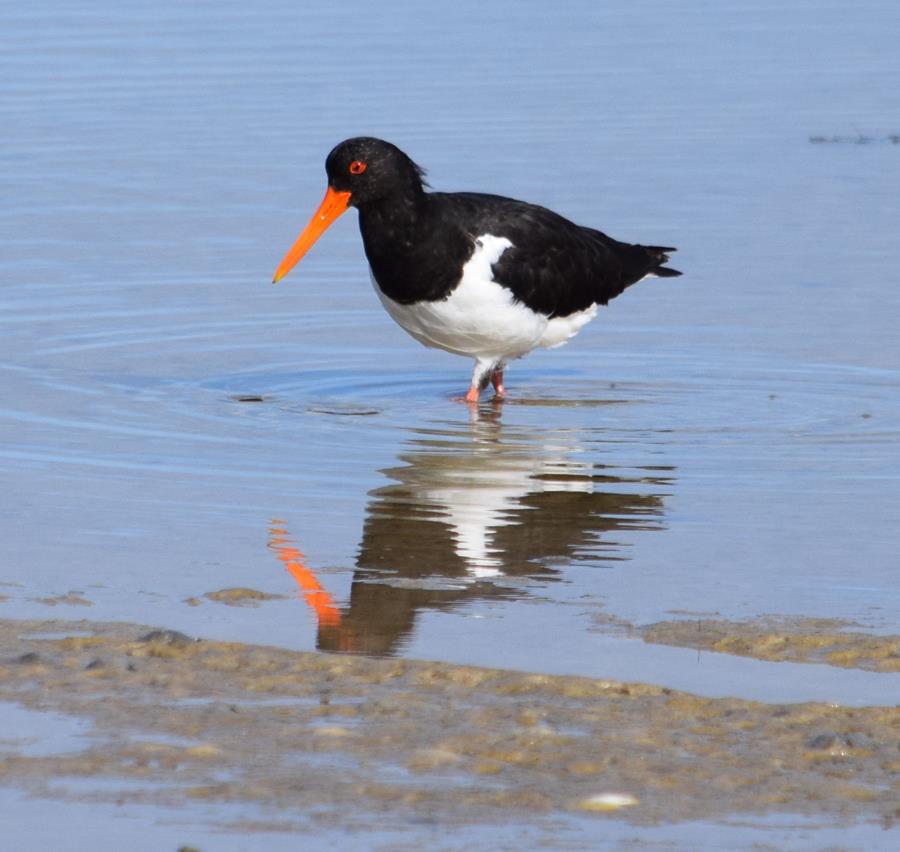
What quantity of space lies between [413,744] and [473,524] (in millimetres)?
2209

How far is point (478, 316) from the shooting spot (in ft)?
27.7

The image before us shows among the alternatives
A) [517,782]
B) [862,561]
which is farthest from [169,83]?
[517,782]

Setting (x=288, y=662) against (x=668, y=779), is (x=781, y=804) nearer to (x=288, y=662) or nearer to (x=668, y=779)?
(x=668, y=779)

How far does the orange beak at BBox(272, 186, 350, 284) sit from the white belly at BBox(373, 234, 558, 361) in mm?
457

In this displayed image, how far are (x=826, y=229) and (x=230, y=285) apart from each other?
3.63m

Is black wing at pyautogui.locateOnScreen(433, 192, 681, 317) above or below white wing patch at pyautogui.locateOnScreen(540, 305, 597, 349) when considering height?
above

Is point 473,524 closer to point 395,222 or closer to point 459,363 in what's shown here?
point 395,222

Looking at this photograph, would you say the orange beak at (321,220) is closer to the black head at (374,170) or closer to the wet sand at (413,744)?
the black head at (374,170)

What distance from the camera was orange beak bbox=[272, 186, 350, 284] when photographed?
8.75 metres

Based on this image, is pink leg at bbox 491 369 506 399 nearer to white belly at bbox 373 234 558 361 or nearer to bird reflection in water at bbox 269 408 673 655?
white belly at bbox 373 234 558 361

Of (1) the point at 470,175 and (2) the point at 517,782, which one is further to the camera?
(1) the point at 470,175

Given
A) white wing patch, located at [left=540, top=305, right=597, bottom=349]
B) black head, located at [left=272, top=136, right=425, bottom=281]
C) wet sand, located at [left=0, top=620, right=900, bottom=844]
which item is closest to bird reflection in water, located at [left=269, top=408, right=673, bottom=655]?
wet sand, located at [left=0, top=620, right=900, bottom=844]

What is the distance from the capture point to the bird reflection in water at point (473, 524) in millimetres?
5527

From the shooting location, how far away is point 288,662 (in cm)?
495
